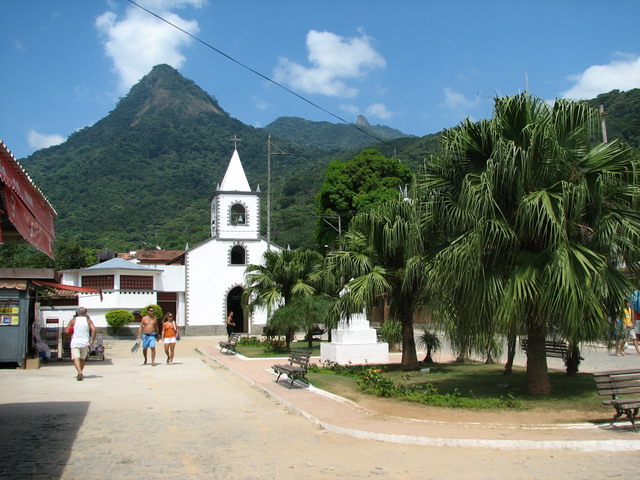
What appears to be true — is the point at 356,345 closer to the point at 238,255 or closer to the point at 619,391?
the point at 619,391

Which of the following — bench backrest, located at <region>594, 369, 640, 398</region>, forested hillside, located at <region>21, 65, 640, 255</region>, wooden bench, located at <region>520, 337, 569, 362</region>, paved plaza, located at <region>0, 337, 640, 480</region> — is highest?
forested hillside, located at <region>21, 65, 640, 255</region>

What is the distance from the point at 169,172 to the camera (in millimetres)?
122375

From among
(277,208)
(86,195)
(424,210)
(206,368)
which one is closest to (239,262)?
(206,368)

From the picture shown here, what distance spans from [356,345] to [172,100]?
174 metres

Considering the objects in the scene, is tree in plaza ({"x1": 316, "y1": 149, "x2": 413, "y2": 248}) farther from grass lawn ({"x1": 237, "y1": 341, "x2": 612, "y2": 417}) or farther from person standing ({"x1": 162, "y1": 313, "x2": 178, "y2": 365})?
grass lawn ({"x1": 237, "y1": 341, "x2": 612, "y2": 417})

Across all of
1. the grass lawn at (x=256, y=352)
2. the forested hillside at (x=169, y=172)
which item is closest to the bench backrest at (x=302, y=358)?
the grass lawn at (x=256, y=352)

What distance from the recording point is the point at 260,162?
410 ft

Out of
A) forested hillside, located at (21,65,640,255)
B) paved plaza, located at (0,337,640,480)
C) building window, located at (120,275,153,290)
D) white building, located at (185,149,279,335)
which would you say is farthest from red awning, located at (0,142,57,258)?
forested hillside, located at (21,65,640,255)

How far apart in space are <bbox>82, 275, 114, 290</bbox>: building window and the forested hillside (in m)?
22.7

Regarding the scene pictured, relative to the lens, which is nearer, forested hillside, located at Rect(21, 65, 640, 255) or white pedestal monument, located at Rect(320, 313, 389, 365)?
white pedestal monument, located at Rect(320, 313, 389, 365)

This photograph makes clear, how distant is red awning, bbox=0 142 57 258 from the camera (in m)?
5.77

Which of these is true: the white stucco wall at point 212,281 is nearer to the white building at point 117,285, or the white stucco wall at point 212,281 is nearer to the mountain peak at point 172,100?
the white building at point 117,285

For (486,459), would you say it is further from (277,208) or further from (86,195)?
(86,195)

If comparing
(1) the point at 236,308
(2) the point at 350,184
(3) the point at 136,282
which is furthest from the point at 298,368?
(2) the point at 350,184
